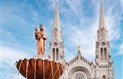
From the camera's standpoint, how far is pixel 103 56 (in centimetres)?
4953

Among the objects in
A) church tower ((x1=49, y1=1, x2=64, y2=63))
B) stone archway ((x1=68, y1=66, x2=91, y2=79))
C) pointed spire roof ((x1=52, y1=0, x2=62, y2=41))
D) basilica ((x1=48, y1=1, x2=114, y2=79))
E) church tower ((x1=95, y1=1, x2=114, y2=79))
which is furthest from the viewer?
pointed spire roof ((x1=52, y1=0, x2=62, y2=41))

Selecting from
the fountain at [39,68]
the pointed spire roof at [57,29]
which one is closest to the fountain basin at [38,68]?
the fountain at [39,68]

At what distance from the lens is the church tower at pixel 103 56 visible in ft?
157

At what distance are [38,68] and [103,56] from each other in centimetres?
4072

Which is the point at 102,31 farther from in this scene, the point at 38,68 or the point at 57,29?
the point at 38,68

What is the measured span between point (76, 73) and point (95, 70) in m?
3.66

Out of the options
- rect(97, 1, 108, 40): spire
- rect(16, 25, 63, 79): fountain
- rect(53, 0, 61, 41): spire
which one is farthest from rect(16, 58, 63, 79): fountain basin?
rect(97, 1, 108, 40): spire

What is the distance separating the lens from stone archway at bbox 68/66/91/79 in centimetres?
4962

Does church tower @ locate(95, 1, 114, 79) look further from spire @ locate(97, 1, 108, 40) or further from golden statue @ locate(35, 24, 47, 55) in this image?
golden statue @ locate(35, 24, 47, 55)

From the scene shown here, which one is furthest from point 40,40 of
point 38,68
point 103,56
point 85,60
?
point 85,60

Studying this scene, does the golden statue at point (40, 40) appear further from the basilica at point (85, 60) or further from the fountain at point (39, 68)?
the basilica at point (85, 60)

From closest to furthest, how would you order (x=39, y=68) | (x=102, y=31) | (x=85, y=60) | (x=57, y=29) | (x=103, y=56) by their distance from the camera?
(x=39, y=68), (x=103, y=56), (x=85, y=60), (x=102, y=31), (x=57, y=29)

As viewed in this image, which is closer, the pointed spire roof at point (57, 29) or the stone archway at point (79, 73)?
the stone archway at point (79, 73)

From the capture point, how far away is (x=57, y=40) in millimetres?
50250
